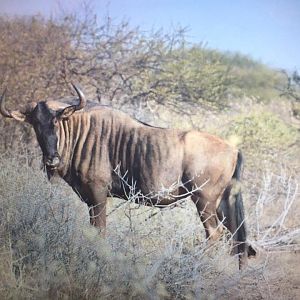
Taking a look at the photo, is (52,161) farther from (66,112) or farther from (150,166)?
(150,166)

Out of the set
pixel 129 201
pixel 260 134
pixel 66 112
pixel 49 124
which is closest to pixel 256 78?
pixel 260 134

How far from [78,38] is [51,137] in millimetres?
2805

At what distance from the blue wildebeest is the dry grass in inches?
13.4

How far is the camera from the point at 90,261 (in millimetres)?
2727

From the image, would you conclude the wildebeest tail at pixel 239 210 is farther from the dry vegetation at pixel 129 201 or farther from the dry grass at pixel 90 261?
the dry grass at pixel 90 261

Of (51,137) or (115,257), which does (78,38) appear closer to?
(51,137)

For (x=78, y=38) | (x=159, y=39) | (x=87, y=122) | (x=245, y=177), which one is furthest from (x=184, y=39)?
(x=87, y=122)

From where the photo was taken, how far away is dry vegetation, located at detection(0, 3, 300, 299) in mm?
2697

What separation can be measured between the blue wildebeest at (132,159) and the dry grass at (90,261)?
1.12 ft

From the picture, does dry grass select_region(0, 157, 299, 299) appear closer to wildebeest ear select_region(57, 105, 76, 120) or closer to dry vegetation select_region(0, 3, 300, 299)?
dry vegetation select_region(0, 3, 300, 299)

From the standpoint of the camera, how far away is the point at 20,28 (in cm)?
571

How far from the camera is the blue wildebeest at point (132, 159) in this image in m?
3.63

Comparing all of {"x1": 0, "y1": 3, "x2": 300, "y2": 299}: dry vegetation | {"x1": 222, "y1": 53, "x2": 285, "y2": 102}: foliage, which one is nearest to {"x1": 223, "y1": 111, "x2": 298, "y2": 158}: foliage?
{"x1": 0, "y1": 3, "x2": 300, "y2": 299}: dry vegetation

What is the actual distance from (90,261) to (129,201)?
45 centimetres
